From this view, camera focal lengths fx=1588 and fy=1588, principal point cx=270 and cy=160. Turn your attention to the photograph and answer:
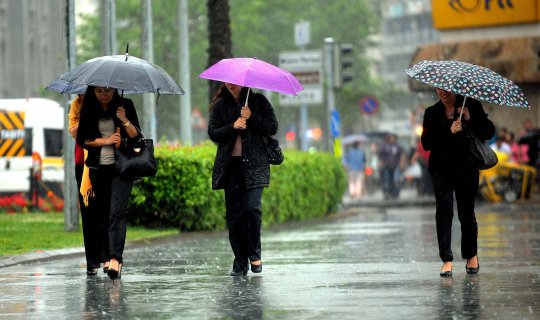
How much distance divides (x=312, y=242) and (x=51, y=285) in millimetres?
7267

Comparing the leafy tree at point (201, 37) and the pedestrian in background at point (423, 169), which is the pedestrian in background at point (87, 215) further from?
the leafy tree at point (201, 37)

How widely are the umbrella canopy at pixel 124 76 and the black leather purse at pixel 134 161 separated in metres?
0.51

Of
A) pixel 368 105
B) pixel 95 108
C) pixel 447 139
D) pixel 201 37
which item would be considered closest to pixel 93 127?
pixel 95 108

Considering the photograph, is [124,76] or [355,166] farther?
[355,166]

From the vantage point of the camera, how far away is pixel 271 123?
44.6 ft

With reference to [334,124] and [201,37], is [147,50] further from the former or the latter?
[201,37]

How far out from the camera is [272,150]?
45.0 feet

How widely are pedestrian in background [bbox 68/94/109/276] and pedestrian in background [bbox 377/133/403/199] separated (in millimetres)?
30284

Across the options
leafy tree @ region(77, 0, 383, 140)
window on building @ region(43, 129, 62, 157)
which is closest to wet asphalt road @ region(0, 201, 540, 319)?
window on building @ region(43, 129, 62, 157)

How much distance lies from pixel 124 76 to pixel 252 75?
3.77ft

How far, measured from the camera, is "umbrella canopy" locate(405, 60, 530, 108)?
42.3ft

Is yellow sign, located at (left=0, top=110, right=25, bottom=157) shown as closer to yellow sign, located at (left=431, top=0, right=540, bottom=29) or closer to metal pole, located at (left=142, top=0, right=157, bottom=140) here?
metal pole, located at (left=142, top=0, right=157, bottom=140)

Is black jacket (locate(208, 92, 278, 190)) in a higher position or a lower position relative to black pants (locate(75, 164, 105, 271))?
higher

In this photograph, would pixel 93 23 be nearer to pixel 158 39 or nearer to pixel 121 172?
pixel 158 39
